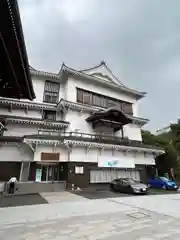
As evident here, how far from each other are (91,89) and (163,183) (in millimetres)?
13190

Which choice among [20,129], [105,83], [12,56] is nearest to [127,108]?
[105,83]

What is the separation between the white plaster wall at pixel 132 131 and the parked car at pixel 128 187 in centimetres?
812

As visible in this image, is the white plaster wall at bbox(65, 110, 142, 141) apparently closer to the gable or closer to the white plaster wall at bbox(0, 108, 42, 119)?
the white plaster wall at bbox(0, 108, 42, 119)

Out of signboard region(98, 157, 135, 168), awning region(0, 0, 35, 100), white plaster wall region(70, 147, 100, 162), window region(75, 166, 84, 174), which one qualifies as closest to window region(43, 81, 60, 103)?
white plaster wall region(70, 147, 100, 162)

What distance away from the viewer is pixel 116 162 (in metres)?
17.5

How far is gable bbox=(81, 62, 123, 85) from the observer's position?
2289 centimetres

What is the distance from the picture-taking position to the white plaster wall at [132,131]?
22.3 m

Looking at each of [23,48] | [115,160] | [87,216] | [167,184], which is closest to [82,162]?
[115,160]

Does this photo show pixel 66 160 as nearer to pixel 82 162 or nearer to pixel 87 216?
pixel 82 162

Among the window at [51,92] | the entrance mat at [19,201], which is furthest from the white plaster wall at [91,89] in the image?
the entrance mat at [19,201]

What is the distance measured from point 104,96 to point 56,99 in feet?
20.3

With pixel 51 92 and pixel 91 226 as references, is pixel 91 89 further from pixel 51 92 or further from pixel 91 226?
pixel 91 226

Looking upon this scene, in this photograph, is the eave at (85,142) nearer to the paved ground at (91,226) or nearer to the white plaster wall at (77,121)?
the white plaster wall at (77,121)

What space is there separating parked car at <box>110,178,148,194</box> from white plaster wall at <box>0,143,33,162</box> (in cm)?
796
